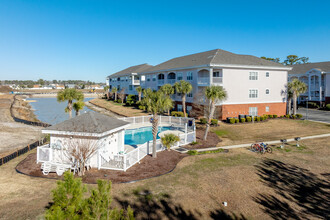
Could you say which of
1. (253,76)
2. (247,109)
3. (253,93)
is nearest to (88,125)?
(247,109)

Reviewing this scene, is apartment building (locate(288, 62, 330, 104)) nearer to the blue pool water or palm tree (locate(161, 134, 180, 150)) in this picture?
the blue pool water

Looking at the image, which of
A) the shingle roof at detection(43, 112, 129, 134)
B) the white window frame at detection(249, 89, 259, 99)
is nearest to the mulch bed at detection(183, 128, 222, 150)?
the shingle roof at detection(43, 112, 129, 134)

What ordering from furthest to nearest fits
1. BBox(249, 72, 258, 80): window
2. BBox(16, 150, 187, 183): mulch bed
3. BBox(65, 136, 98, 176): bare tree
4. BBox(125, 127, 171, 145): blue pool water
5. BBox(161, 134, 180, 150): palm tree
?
BBox(249, 72, 258, 80): window → BBox(125, 127, 171, 145): blue pool water → BBox(161, 134, 180, 150): palm tree → BBox(65, 136, 98, 176): bare tree → BBox(16, 150, 187, 183): mulch bed

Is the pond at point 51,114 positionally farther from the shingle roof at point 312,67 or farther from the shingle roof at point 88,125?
the shingle roof at point 312,67

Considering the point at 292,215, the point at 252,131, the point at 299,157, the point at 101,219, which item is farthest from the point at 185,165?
the point at 252,131

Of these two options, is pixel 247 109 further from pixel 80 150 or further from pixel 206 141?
pixel 80 150
